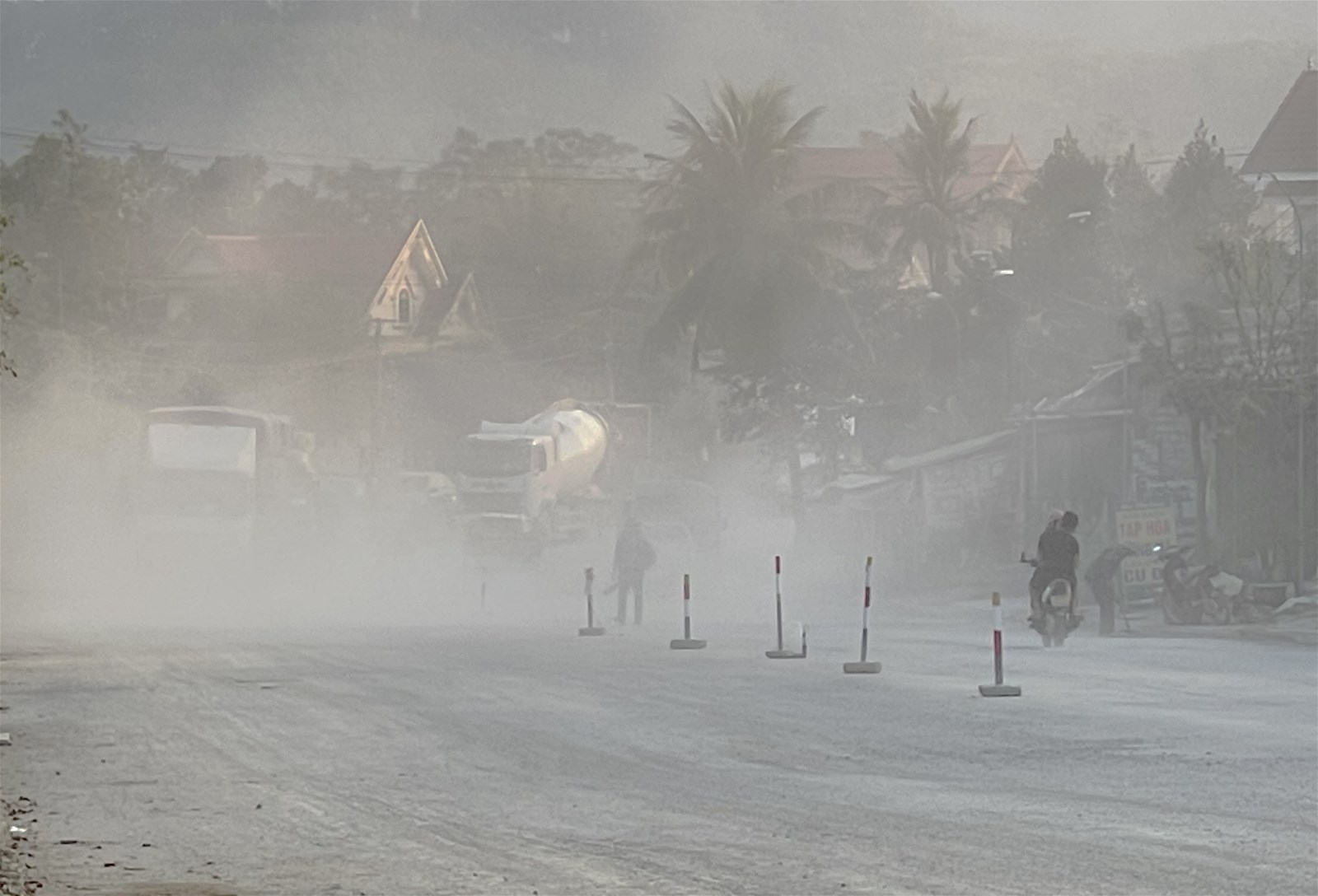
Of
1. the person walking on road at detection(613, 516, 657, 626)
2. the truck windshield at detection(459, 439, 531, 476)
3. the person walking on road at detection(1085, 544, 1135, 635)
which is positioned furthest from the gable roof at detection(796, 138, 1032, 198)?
the person walking on road at detection(1085, 544, 1135, 635)

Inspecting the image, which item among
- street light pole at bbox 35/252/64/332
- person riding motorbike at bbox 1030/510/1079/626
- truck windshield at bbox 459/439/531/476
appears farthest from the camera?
street light pole at bbox 35/252/64/332

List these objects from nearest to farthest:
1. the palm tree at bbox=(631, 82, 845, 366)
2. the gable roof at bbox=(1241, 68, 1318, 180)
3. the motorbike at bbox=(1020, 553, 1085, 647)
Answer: the motorbike at bbox=(1020, 553, 1085, 647)
the gable roof at bbox=(1241, 68, 1318, 180)
the palm tree at bbox=(631, 82, 845, 366)

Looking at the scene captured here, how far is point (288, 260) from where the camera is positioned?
87750mm

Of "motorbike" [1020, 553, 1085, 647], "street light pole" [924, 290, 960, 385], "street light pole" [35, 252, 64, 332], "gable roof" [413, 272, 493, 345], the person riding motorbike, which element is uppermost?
"gable roof" [413, 272, 493, 345]

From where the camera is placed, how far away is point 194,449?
4828 centimetres

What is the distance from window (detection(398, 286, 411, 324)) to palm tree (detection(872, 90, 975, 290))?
23792mm

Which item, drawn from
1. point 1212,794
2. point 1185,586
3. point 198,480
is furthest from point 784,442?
point 1212,794

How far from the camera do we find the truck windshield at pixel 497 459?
58781mm

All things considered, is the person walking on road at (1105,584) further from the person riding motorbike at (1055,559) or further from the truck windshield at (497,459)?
the truck windshield at (497,459)

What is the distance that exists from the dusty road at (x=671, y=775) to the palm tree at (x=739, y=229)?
118ft

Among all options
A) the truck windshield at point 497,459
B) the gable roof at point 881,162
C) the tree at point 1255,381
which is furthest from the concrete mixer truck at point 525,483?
the gable roof at point 881,162

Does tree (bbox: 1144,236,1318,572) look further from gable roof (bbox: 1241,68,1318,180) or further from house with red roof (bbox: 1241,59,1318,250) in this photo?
gable roof (bbox: 1241,68,1318,180)

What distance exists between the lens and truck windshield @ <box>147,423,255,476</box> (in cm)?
4819

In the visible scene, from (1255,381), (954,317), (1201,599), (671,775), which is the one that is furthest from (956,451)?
(671,775)
